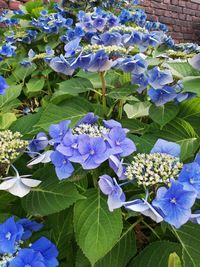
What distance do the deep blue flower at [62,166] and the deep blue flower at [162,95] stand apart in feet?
1.01

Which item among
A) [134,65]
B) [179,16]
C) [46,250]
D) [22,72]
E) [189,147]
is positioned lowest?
[179,16]

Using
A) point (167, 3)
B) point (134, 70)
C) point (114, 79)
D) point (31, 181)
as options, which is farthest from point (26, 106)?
point (167, 3)

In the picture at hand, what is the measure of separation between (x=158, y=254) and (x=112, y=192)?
0.19m

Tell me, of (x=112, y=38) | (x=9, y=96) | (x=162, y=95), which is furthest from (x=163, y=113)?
(x=9, y=96)

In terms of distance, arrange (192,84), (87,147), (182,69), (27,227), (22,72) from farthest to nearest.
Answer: (22,72) → (182,69) → (192,84) → (27,227) → (87,147)

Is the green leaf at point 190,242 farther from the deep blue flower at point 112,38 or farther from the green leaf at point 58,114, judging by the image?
the deep blue flower at point 112,38

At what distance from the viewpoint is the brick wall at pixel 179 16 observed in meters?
6.94

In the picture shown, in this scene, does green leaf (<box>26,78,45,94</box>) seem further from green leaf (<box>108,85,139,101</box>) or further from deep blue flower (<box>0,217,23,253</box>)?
deep blue flower (<box>0,217,23,253</box>)

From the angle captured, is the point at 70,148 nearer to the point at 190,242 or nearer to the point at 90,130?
the point at 90,130

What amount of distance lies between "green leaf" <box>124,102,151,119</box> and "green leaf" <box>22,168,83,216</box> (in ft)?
0.84

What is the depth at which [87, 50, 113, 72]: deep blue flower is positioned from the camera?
98 cm

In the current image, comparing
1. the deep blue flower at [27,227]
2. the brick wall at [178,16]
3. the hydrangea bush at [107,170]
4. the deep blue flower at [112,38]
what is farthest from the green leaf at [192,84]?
the brick wall at [178,16]

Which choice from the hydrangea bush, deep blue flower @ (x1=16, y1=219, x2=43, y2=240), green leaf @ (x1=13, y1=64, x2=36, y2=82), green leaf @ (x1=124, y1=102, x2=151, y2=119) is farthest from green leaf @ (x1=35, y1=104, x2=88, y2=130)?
green leaf @ (x1=13, y1=64, x2=36, y2=82)

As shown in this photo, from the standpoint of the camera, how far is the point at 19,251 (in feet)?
2.42
